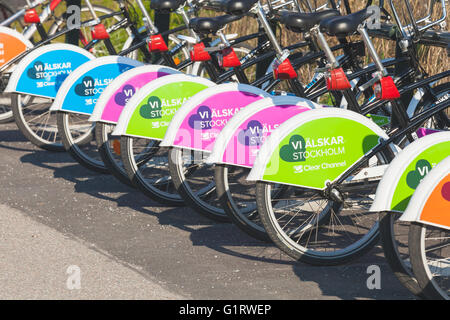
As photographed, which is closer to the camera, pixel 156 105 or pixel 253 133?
pixel 253 133

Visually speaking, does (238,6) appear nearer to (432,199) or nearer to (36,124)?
(432,199)

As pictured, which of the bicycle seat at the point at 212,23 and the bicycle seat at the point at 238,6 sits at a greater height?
the bicycle seat at the point at 238,6

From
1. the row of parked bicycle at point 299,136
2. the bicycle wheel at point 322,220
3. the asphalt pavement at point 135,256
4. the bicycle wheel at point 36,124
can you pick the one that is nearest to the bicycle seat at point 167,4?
the row of parked bicycle at point 299,136

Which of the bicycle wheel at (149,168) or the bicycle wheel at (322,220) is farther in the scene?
the bicycle wheel at (149,168)

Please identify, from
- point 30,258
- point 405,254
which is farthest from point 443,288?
point 30,258

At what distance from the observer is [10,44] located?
8.74 m

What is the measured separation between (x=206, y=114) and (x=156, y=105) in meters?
0.54

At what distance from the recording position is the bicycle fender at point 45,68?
25.4 ft

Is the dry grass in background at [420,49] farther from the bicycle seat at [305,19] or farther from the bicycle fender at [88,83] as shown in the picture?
the bicycle fender at [88,83]

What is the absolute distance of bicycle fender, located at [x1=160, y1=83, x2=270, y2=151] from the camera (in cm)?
587

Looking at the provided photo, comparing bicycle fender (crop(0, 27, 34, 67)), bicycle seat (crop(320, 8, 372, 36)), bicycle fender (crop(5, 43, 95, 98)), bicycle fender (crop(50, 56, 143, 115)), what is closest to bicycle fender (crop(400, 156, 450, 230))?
bicycle seat (crop(320, 8, 372, 36))

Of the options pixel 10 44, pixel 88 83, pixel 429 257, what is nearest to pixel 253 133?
pixel 429 257

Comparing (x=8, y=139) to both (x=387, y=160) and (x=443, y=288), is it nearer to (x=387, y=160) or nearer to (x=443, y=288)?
(x=387, y=160)

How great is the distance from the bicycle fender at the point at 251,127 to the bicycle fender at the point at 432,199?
1388mm
